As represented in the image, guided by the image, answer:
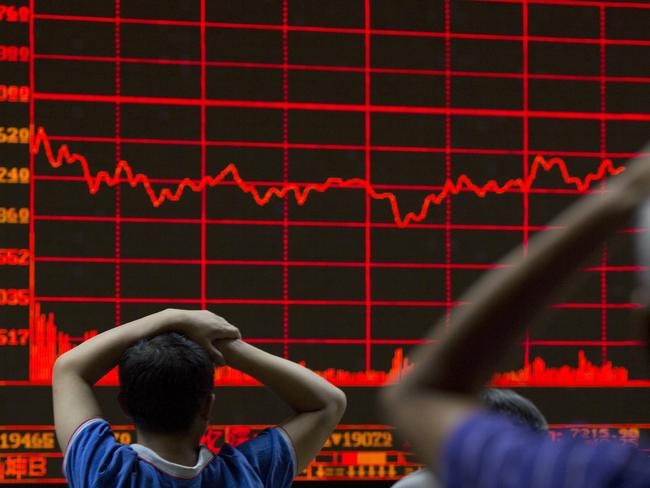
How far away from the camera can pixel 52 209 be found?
2424 millimetres

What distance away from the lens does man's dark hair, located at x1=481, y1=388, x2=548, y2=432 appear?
147 centimetres

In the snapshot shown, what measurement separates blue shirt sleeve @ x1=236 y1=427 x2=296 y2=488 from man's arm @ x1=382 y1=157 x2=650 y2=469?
0.80m

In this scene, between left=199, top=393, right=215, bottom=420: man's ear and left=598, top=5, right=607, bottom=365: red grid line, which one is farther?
left=598, top=5, right=607, bottom=365: red grid line

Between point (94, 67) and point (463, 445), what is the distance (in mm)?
2099

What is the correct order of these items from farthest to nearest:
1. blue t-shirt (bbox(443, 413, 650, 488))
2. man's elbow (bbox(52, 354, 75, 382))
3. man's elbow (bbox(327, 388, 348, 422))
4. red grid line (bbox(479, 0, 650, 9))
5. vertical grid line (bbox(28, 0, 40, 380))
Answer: red grid line (bbox(479, 0, 650, 9))
vertical grid line (bbox(28, 0, 40, 380))
man's elbow (bbox(327, 388, 348, 422))
man's elbow (bbox(52, 354, 75, 382))
blue t-shirt (bbox(443, 413, 650, 488))

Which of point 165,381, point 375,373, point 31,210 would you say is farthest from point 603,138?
point 165,381

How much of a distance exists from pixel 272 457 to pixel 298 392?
0.10 meters

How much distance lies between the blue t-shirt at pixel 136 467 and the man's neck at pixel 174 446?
0.5 inches

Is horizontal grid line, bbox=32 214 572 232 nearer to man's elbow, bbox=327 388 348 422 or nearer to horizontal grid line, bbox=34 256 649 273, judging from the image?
horizontal grid line, bbox=34 256 649 273

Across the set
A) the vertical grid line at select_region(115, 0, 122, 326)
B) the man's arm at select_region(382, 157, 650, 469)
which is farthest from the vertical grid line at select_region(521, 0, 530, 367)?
the man's arm at select_region(382, 157, 650, 469)

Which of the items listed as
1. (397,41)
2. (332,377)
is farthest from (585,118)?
(332,377)

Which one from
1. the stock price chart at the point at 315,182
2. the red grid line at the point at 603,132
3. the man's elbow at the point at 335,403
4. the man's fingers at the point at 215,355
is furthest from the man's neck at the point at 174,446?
the red grid line at the point at 603,132

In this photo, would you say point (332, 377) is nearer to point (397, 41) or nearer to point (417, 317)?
point (417, 317)

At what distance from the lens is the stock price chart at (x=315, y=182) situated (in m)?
2.42
